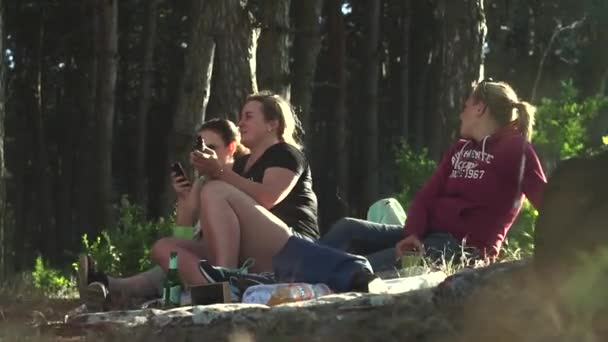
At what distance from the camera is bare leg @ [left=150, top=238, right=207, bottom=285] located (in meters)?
6.18

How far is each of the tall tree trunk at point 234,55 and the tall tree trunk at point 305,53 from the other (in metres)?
6.88

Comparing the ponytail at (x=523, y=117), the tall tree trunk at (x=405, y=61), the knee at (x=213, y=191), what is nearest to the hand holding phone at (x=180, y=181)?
the knee at (x=213, y=191)

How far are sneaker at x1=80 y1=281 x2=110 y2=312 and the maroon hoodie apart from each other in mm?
1906

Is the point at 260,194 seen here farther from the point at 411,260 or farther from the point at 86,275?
the point at 86,275

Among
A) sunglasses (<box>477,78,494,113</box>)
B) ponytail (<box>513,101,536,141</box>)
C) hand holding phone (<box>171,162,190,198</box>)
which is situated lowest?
hand holding phone (<box>171,162,190,198</box>)

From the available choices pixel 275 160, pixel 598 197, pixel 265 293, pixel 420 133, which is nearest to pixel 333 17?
pixel 420 133

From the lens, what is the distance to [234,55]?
10.2m

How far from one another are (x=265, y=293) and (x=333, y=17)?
1900 centimetres

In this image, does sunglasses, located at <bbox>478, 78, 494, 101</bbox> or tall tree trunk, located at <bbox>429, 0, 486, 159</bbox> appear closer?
sunglasses, located at <bbox>478, 78, 494, 101</bbox>

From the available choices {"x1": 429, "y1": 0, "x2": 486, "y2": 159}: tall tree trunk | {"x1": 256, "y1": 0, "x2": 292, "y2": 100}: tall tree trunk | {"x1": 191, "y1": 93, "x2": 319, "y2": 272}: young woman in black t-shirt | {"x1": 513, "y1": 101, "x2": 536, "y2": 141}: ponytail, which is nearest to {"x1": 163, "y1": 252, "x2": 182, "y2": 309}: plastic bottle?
{"x1": 191, "y1": 93, "x2": 319, "y2": 272}: young woman in black t-shirt

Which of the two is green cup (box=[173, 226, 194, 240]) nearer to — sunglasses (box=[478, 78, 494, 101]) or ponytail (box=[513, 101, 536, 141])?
sunglasses (box=[478, 78, 494, 101])

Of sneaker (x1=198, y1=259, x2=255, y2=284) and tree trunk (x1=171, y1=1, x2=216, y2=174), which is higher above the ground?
tree trunk (x1=171, y1=1, x2=216, y2=174)

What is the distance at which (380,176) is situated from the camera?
25.2 m

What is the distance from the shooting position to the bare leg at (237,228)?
6281 millimetres
